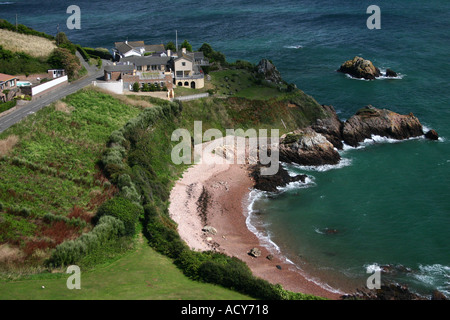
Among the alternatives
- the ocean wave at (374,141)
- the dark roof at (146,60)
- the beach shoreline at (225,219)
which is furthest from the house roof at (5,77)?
the ocean wave at (374,141)

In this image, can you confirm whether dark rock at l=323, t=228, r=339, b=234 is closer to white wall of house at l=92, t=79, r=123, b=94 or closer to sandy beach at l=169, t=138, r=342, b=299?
sandy beach at l=169, t=138, r=342, b=299

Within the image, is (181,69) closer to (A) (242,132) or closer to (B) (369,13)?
(A) (242,132)

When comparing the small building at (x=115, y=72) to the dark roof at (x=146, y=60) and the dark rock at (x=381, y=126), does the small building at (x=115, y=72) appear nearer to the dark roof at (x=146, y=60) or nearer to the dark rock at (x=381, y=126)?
the dark roof at (x=146, y=60)

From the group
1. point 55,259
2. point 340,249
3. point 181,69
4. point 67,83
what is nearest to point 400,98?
point 181,69

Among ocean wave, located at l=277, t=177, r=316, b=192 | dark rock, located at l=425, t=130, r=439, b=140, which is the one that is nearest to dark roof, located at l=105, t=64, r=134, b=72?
ocean wave, located at l=277, t=177, r=316, b=192

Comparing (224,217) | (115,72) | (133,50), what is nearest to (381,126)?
(224,217)

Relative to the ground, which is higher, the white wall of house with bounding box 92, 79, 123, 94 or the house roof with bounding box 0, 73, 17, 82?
the house roof with bounding box 0, 73, 17, 82

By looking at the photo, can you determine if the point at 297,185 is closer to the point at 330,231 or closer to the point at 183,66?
the point at 330,231
